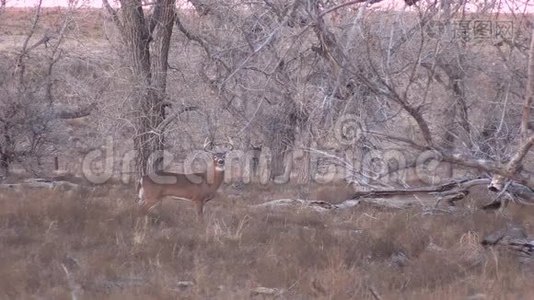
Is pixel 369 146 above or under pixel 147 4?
under

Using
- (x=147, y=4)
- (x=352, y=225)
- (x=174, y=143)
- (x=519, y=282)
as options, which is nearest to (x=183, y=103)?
(x=147, y=4)

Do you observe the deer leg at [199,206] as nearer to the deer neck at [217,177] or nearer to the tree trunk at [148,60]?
the deer neck at [217,177]

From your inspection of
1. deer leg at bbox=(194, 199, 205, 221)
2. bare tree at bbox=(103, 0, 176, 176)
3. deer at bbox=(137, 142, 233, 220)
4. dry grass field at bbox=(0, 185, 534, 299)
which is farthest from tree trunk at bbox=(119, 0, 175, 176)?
dry grass field at bbox=(0, 185, 534, 299)

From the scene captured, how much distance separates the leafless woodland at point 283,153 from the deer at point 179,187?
288 millimetres

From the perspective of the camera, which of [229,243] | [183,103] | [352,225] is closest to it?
[229,243]

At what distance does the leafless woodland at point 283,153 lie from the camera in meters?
6.76

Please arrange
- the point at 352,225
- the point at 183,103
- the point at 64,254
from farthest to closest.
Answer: the point at 183,103 → the point at 352,225 → the point at 64,254

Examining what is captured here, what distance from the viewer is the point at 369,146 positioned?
42.0 feet

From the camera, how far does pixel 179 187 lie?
1193 centimetres

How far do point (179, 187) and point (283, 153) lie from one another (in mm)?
5793

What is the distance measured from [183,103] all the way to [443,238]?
6.76m

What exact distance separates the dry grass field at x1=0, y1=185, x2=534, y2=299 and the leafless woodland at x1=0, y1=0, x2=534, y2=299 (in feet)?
0.11

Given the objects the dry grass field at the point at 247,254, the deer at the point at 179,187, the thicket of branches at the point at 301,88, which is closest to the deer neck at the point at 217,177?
the deer at the point at 179,187

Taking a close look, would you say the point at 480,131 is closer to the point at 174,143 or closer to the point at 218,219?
the point at 218,219
